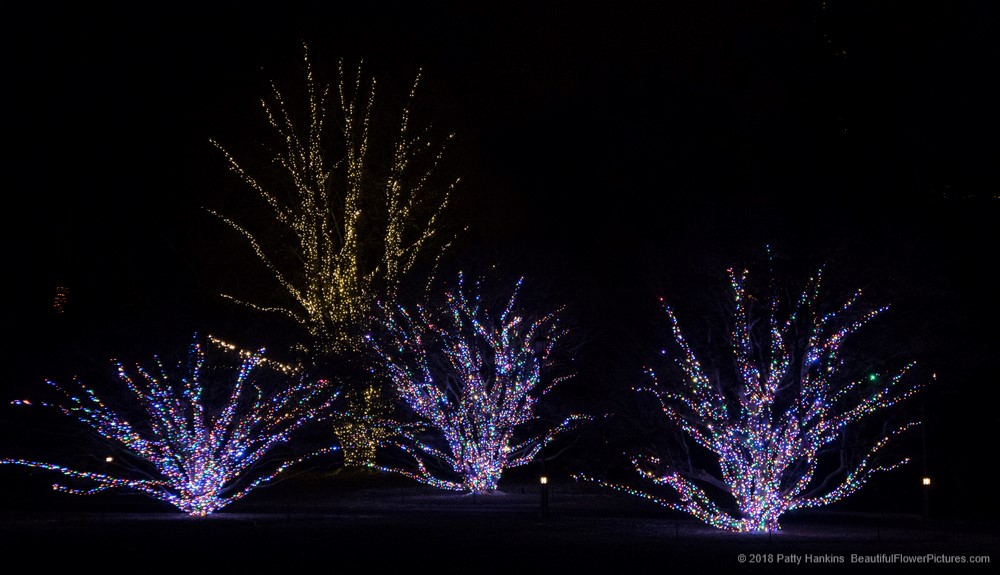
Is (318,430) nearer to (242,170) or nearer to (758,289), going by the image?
(242,170)

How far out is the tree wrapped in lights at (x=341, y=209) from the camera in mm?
37188

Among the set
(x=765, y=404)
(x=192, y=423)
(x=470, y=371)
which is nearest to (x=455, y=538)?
(x=765, y=404)

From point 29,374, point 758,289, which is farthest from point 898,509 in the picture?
point 29,374

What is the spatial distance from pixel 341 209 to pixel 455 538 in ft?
68.5

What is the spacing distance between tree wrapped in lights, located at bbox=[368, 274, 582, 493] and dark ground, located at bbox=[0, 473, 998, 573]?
3300 mm

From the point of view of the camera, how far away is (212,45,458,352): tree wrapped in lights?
37.2m

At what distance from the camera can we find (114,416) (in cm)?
2506

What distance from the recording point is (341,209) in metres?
39.7

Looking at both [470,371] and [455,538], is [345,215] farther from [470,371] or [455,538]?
[455,538]

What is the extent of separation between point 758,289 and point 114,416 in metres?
14.3

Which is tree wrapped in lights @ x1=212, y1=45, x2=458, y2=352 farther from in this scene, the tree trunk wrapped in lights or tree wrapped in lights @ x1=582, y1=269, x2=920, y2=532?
tree wrapped in lights @ x1=582, y1=269, x2=920, y2=532

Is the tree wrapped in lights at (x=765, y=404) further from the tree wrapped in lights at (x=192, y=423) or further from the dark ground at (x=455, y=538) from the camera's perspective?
the tree wrapped in lights at (x=192, y=423)

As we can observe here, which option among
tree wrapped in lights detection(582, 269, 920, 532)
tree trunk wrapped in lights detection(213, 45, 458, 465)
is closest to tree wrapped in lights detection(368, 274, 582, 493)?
tree trunk wrapped in lights detection(213, 45, 458, 465)

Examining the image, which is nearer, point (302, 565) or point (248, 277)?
point (302, 565)
